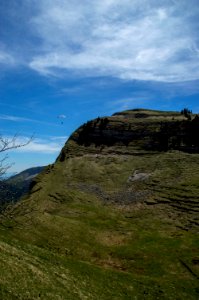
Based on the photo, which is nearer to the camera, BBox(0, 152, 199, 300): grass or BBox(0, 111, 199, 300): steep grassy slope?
BBox(0, 152, 199, 300): grass

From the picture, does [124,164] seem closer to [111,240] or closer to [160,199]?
[160,199]

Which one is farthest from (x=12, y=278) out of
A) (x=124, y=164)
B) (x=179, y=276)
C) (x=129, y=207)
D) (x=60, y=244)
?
(x=124, y=164)

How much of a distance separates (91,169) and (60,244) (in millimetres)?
93174

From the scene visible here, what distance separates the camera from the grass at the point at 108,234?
4025 cm

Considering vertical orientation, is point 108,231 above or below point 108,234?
above

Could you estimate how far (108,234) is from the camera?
107250 millimetres

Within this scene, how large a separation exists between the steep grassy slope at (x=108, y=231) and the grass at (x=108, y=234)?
0.69ft

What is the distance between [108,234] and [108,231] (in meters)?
3.32

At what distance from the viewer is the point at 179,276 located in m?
74.2

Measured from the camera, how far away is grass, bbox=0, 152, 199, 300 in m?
40.2

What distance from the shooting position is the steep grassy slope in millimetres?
40844

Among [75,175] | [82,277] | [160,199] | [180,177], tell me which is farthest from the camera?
[75,175]

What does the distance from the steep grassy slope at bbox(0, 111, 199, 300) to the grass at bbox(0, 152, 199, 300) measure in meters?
0.21

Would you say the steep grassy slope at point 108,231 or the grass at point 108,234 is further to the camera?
the steep grassy slope at point 108,231
